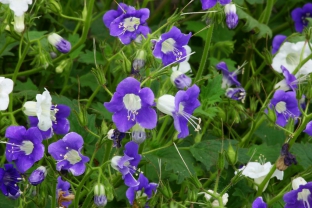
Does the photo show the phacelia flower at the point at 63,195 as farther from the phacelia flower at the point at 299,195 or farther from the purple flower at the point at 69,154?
the phacelia flower at the point at 299,195

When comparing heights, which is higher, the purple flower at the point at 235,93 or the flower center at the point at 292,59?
the purple flower at the point at 235,93

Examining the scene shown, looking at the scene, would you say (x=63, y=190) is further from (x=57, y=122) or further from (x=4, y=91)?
(x=4, y=91)

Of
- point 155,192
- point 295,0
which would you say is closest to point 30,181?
point 155,192

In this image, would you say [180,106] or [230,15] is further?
[230,15]

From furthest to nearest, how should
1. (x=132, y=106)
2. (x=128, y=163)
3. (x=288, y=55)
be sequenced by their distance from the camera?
(x=288, y=55) < (x=128, y=163) < (x=132, y=106)

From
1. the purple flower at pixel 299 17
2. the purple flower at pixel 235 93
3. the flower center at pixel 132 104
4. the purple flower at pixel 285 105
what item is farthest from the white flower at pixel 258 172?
the purple flower at pixel 299 17

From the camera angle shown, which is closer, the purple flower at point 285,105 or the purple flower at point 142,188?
the purple flower at point 142,188

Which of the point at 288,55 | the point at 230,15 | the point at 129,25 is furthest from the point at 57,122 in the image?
the point at 288,55

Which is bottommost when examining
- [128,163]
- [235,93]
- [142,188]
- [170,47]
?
[235,93]

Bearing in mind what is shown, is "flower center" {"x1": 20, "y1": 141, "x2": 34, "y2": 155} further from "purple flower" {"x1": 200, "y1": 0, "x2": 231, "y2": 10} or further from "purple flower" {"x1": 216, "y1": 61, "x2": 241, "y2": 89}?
"purple flower" {"x1": 216, "y1": 61, "x2": 241, "y2": 89}
